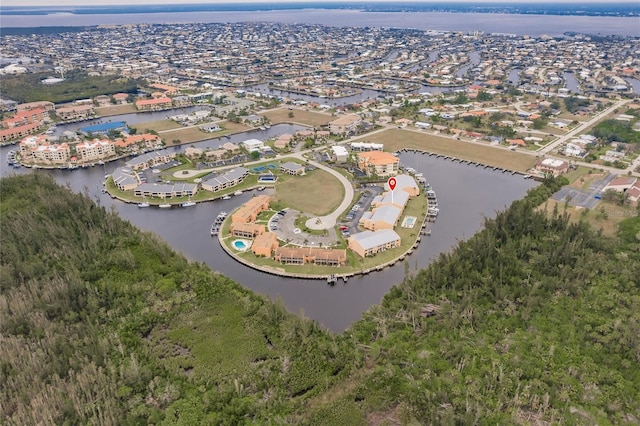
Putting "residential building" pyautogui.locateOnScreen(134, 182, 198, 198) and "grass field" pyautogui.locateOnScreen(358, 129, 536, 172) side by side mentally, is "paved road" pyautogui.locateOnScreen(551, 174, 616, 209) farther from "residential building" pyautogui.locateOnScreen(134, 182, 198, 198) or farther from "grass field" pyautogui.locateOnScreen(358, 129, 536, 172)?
"residential building" pyautogui.locateOnScreen(134, 182, 198, 198)

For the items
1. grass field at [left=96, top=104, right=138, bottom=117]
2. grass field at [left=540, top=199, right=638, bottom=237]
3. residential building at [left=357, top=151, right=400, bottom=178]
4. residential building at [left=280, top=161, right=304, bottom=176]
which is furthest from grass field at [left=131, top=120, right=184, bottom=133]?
grass field at [left=540, top=199, right=638, bottom=237]

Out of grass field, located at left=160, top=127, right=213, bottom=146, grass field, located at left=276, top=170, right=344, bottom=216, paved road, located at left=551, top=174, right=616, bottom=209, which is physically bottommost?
grass field, located at left=276, top=170, right=344, bottom=216

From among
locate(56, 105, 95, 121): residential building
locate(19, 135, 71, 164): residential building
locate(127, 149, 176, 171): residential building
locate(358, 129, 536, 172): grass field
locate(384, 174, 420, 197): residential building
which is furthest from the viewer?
locate(56, 105, 95, 121): residential building

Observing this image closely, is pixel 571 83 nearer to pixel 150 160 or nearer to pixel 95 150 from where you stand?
pixel 150 160

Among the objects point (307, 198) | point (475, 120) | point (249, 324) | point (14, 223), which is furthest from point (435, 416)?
point (475, 120)

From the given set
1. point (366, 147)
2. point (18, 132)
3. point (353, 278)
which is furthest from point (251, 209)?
point (18, 132)

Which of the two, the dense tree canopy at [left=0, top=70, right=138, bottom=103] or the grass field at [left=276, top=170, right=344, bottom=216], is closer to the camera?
the grass field at [left=276, top=170, right=344, bottom=216]

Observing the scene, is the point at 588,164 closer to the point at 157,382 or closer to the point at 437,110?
the point at 437,110
